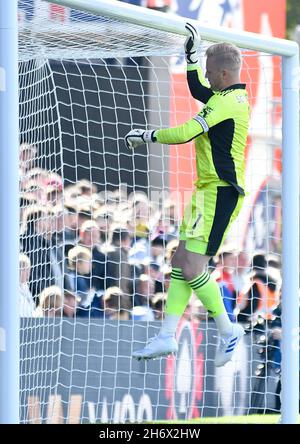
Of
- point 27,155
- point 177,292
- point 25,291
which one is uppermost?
point 27,155

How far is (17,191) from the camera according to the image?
6043 mm

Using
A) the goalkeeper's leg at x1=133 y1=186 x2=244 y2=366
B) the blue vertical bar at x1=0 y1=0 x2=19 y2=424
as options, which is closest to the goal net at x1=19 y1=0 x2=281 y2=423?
the goalkeeper's leg at x1=133 y1=186 x2=244 y2=366

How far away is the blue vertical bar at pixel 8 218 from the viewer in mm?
5992

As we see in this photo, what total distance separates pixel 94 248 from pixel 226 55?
298 cm

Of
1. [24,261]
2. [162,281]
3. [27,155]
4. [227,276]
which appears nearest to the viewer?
[24,261]

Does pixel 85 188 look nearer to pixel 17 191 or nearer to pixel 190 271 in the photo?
pixel 190 271

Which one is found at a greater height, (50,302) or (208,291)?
(50,302)

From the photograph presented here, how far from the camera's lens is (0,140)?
237 inches

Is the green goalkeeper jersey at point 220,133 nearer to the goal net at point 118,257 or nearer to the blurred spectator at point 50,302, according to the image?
the goal net at point 118,257

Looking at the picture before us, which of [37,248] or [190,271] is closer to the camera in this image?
[190,271]

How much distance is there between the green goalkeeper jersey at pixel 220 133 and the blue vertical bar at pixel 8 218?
111cm

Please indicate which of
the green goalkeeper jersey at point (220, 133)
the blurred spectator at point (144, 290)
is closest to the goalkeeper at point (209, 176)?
the green goalkeeper jersey at point (220, 133)

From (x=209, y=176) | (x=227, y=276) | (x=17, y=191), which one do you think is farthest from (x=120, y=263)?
(x=17, y=191)

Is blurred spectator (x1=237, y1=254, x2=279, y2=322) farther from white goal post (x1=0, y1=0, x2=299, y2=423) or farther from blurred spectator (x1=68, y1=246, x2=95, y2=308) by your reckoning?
white goal post (x1=0, y1=0, x2=299, y2=423)
